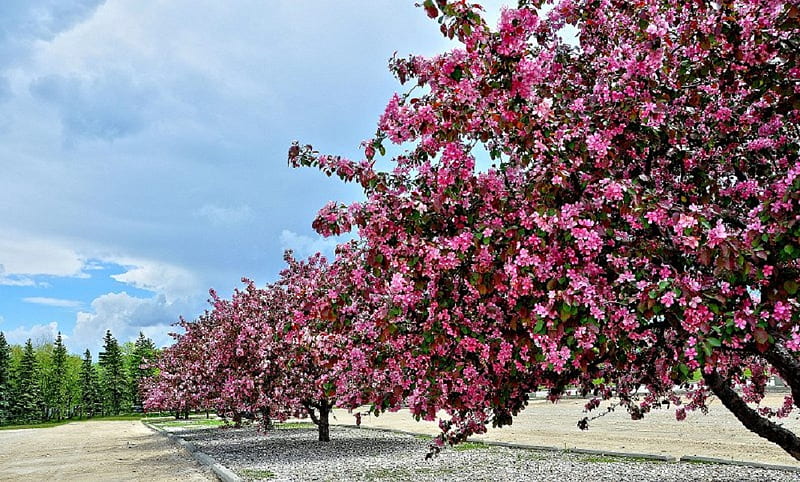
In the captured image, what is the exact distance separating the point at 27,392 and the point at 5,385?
11.3 feet

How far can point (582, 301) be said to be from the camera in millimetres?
3848

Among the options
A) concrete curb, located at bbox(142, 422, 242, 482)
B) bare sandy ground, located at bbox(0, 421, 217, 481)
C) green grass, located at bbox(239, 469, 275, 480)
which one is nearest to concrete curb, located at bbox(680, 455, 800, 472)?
green grass, located at bbox(239, 469, 275, 480)

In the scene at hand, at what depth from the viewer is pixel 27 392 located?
68375 mm

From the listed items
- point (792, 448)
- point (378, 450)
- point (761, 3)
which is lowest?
point (378, 450)

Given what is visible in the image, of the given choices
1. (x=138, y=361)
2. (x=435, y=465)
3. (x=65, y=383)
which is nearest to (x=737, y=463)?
(x=435, y=465)

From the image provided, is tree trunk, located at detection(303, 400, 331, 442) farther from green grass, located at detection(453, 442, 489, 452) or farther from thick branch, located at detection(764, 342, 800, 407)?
thick branch, located at detection(764, 342, 800, 407)

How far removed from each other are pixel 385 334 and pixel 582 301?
5.24ft

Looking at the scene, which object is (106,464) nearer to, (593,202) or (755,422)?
(755,422)

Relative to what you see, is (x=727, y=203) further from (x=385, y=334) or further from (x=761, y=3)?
(x=385, y=334)

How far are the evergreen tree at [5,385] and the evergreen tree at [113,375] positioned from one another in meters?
9.93

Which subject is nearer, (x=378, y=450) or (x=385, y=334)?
(x=385, y=334)

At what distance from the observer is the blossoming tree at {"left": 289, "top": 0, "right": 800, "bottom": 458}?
3812 millimetres

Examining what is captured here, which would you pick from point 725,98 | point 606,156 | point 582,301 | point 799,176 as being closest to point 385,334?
point 582,301

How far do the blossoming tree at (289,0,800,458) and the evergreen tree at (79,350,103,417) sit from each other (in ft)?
265
